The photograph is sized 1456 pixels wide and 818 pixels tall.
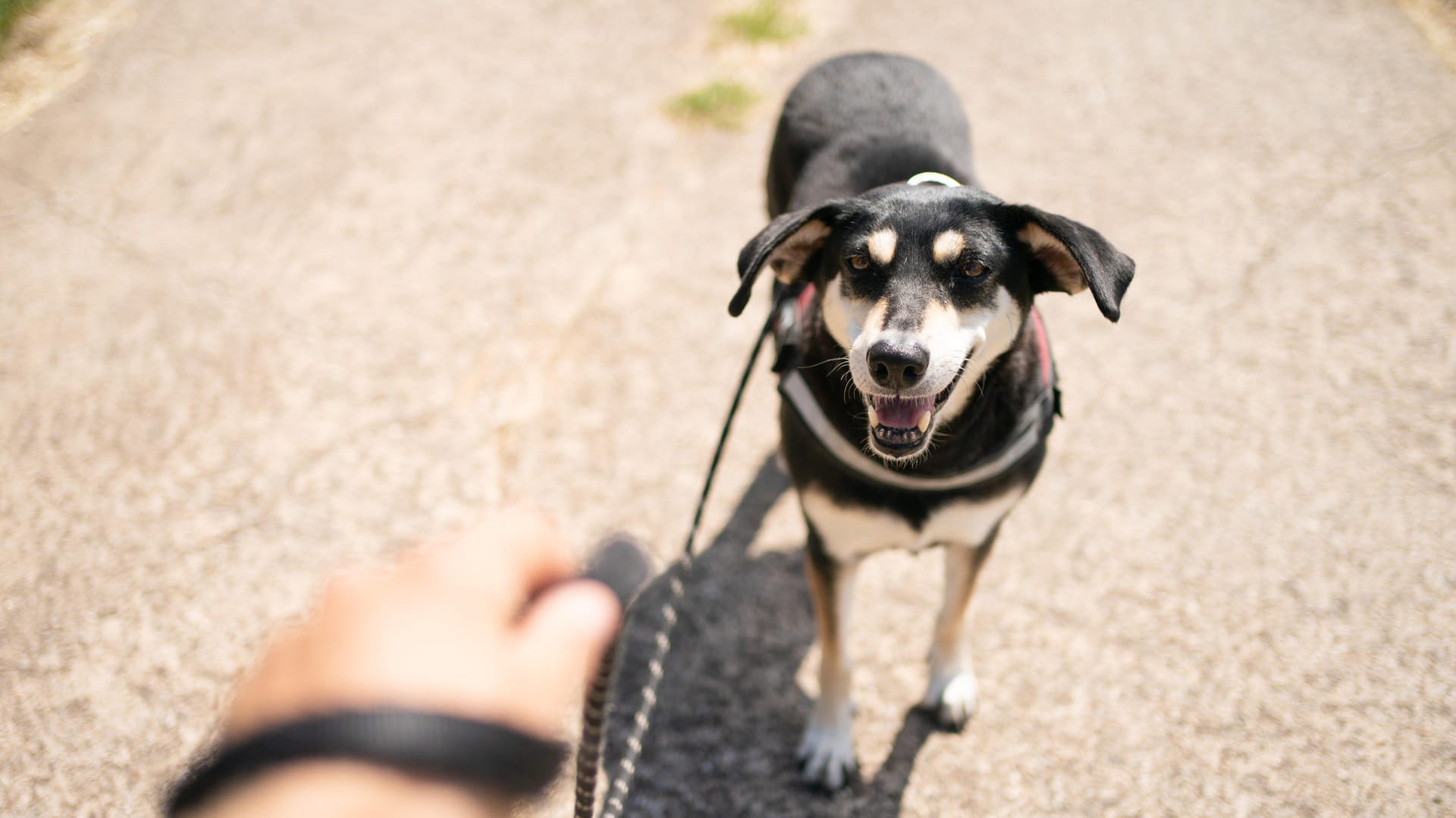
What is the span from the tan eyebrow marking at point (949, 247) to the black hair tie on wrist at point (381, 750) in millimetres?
1502

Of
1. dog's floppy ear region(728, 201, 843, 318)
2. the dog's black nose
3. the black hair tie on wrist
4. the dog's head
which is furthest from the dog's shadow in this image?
the black hair tie on wrist

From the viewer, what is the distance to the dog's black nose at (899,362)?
1860 millimetres

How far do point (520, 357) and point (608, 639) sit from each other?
290cm

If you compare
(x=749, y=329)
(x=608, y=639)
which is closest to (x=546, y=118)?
(x=749, y=329)

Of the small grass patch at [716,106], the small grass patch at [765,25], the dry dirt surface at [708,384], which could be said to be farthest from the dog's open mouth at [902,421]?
the small grass patch at [765,25]

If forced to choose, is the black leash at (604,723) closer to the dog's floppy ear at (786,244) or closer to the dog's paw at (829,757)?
the dog's floppy ear at (786,244)

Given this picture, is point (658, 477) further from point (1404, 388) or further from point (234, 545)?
point (1404, 388)

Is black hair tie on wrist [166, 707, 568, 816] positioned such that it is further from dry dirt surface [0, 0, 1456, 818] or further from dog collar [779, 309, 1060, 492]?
dry dirt surface [0, 0, 1456, 818]

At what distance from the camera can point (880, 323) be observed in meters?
1.95

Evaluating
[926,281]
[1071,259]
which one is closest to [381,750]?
[926,281]

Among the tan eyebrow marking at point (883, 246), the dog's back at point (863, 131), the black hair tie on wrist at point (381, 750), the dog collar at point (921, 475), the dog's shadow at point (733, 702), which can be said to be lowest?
the dog's shadow at point (733, 702)

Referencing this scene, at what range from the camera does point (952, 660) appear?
107 inches

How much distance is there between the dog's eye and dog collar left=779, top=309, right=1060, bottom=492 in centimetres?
40

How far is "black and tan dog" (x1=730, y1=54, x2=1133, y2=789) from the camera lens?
1.95 m
